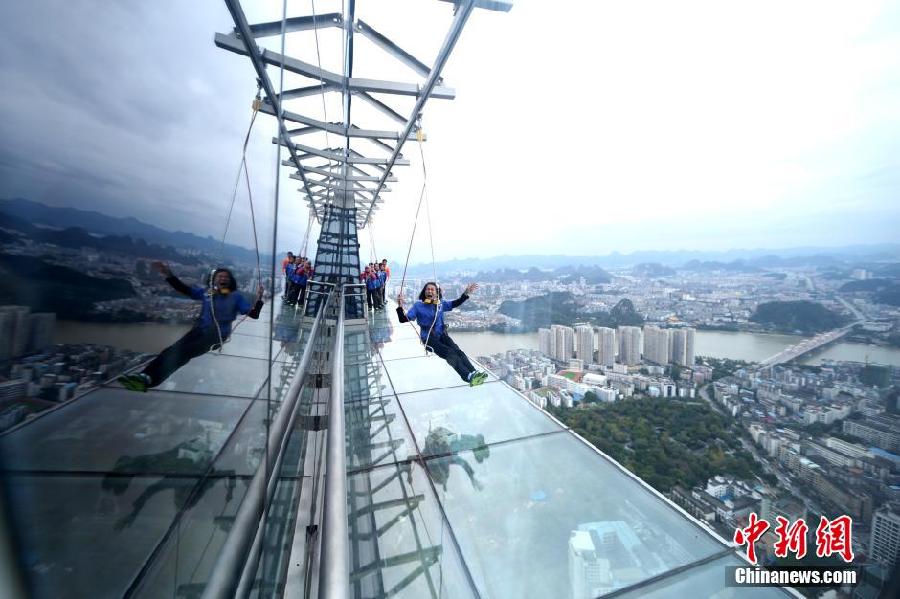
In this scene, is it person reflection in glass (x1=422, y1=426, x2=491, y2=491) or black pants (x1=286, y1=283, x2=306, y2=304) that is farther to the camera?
black pants (x1=286, y1=283, x2=306, y2=304)

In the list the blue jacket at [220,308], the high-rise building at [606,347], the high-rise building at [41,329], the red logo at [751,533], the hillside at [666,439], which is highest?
the high-rise building at [41,329]

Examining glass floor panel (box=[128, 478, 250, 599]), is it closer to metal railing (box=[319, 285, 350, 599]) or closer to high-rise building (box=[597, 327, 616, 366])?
metal railing (box=[319, 285, 350, 599])

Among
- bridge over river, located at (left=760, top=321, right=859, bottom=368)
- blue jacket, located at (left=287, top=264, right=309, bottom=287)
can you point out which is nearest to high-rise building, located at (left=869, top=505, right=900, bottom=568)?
bridge over river, located at (left=760, top=321, right=859, bottom=368)

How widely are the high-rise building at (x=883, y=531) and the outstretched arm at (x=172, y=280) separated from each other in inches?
162

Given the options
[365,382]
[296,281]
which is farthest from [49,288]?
[296,281]

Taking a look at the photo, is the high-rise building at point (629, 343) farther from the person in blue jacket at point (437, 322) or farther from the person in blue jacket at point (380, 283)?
the person in blue jacket at point (437, 322)

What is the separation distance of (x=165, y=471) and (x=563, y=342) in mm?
15206

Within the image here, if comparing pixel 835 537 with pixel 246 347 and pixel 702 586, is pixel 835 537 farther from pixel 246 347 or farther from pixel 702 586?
pixel 246 347

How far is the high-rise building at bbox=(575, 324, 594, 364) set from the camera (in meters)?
14.7

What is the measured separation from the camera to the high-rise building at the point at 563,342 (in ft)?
48.0

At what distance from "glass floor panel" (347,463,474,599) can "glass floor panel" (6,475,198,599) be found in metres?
1.03

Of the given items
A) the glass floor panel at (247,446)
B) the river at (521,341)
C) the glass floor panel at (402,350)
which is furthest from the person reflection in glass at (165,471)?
the glass floor panel at (402,350)

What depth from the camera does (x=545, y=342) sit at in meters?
14.8

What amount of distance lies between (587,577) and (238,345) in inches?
94.2
